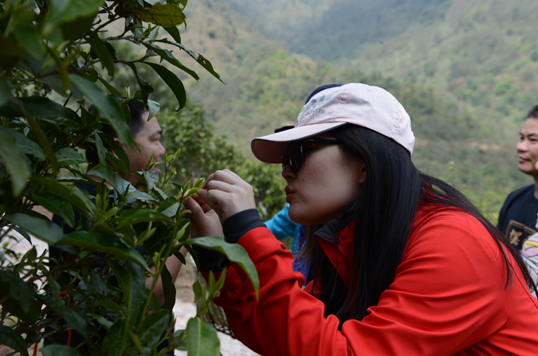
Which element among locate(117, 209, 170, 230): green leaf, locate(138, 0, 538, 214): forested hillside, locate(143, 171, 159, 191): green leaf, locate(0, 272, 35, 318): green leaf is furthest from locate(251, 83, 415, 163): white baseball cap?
locate(138, 0, 538, 214): forested hillside

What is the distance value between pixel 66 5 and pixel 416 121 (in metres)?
25.6

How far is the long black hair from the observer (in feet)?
3.28

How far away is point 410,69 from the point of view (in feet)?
107

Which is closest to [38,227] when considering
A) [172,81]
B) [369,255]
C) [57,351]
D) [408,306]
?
[57,351]

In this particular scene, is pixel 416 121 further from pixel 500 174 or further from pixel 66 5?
pixel 66 5

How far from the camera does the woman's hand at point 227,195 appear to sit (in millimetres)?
910

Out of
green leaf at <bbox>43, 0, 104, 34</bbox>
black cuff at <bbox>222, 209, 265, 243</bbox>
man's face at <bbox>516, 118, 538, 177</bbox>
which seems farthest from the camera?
man's face at <bbox>516, 118, 538, 177</bbox>

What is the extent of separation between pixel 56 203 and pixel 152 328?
0.22 metres

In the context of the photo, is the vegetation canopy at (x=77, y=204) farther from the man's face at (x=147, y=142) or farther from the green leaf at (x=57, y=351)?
the man's face at (x=147, y=142)

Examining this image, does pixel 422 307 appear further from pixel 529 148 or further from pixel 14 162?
pixel 529 148

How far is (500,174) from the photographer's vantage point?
824 inches

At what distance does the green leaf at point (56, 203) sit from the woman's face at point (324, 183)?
2.18 ft

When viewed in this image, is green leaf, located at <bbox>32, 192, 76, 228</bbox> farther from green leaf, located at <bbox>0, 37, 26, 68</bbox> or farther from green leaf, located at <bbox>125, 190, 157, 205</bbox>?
green leaf, located at <bbox>0, 37, 26, 68</bbox>

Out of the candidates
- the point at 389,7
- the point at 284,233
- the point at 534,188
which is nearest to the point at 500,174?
the point at 534,188
